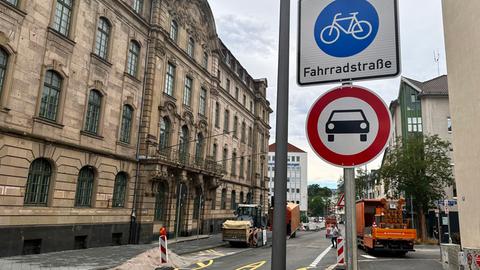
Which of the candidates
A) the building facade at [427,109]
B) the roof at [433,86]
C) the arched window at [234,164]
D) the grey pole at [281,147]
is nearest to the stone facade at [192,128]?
the arched window at [234,164]

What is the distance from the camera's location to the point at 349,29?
10.5 ft

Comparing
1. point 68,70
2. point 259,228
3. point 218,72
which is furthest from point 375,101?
point 218,72

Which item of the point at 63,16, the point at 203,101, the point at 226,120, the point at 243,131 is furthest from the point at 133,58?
the point at 243,131

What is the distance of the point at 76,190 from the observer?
2106cm

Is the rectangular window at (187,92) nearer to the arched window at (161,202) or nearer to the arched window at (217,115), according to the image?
the arched window at (217,115)

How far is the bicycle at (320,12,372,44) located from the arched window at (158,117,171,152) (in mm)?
26352

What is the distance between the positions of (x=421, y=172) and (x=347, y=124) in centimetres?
3811

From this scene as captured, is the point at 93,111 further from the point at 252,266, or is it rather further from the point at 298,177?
the point at 298,177

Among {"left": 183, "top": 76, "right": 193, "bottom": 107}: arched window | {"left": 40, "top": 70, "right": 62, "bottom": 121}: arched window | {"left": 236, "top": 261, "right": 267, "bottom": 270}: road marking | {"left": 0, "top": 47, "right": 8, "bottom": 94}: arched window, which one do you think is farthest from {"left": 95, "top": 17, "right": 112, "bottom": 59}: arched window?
{"left": 236, "top": 261, "right": 267, "bottom": 270}: road marking

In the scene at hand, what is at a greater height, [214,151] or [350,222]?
[214,151]

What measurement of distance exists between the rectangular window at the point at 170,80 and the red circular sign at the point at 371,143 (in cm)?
2785

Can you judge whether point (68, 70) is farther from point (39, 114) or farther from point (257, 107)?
point (257, 107)

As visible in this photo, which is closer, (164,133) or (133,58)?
(133,58)

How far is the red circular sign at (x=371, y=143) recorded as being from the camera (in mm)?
2896
